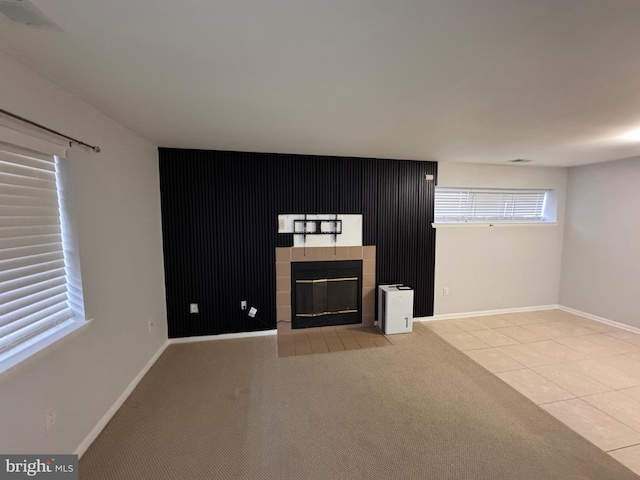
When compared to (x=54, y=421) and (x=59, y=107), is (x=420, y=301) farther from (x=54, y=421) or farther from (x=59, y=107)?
(x=59, y=107)

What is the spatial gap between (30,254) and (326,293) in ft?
9.21

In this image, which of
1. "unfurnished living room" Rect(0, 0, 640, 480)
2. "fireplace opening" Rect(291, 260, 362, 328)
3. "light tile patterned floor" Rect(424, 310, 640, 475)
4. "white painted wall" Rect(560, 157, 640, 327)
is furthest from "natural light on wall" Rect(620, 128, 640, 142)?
"fireplace opening" Rect(291, 260, 362, 328)

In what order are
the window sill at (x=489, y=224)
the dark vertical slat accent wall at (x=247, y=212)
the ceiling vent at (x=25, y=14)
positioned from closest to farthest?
the ceiling vent at (x=25, y=14) < the dark vertical slat accent wall at (x=247, y=212) < the window sill at (x=489, y=224)

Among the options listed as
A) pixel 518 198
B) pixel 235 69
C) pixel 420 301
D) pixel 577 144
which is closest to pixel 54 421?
pixel 235 69

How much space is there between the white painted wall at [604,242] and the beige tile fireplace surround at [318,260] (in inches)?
129

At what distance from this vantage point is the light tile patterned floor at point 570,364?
6.56 ft

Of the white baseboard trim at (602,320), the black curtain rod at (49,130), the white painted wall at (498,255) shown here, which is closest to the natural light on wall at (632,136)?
the white painted wall at (498,255)

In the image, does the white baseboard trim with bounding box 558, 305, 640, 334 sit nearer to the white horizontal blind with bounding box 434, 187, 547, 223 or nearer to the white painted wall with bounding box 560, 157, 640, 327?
the white painted wall with bounding box 560, 157, 640, 327

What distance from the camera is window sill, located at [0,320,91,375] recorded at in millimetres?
1274

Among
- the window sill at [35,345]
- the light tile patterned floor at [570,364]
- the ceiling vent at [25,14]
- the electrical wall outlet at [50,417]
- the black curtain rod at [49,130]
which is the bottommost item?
the light tile patterned floor at [570,364]

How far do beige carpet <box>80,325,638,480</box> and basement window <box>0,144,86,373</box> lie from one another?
88cm

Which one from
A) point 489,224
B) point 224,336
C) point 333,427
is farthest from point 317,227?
point 489,224

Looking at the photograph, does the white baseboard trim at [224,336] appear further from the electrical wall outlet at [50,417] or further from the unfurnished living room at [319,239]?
the electrical wall outlet at [50,417]

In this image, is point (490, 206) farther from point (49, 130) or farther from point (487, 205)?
point (49, 130)
